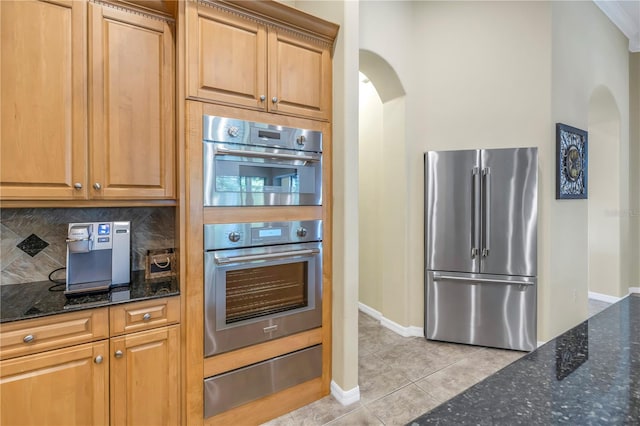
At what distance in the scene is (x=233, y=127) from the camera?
188 centimetres

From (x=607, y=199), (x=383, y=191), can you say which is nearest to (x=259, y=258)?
(x=383, y=191)

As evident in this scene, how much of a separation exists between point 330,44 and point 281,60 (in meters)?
0.43

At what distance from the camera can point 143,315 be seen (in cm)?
167

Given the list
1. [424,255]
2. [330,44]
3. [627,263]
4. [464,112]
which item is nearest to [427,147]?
[464,112]

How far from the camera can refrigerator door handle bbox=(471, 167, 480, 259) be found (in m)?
2.98

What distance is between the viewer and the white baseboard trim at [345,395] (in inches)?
85.5

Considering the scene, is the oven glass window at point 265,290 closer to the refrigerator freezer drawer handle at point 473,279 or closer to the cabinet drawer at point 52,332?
the cabinet drawer at point 52,332

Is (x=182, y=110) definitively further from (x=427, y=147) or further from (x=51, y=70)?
(x=427, y=147)

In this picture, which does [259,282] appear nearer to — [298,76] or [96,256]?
[96,256]

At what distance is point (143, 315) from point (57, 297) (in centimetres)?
46

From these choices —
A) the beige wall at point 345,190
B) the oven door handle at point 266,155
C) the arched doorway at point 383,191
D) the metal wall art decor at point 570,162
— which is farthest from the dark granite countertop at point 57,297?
the metal wall art decor at point 570,162

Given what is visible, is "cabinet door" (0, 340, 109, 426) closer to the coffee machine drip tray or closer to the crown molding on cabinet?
the coffee machine drip tray

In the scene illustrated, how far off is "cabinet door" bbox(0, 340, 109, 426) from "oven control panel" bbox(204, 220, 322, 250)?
75 cm

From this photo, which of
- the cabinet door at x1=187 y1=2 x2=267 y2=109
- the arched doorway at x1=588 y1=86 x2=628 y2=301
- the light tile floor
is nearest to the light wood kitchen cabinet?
the light tile floor
